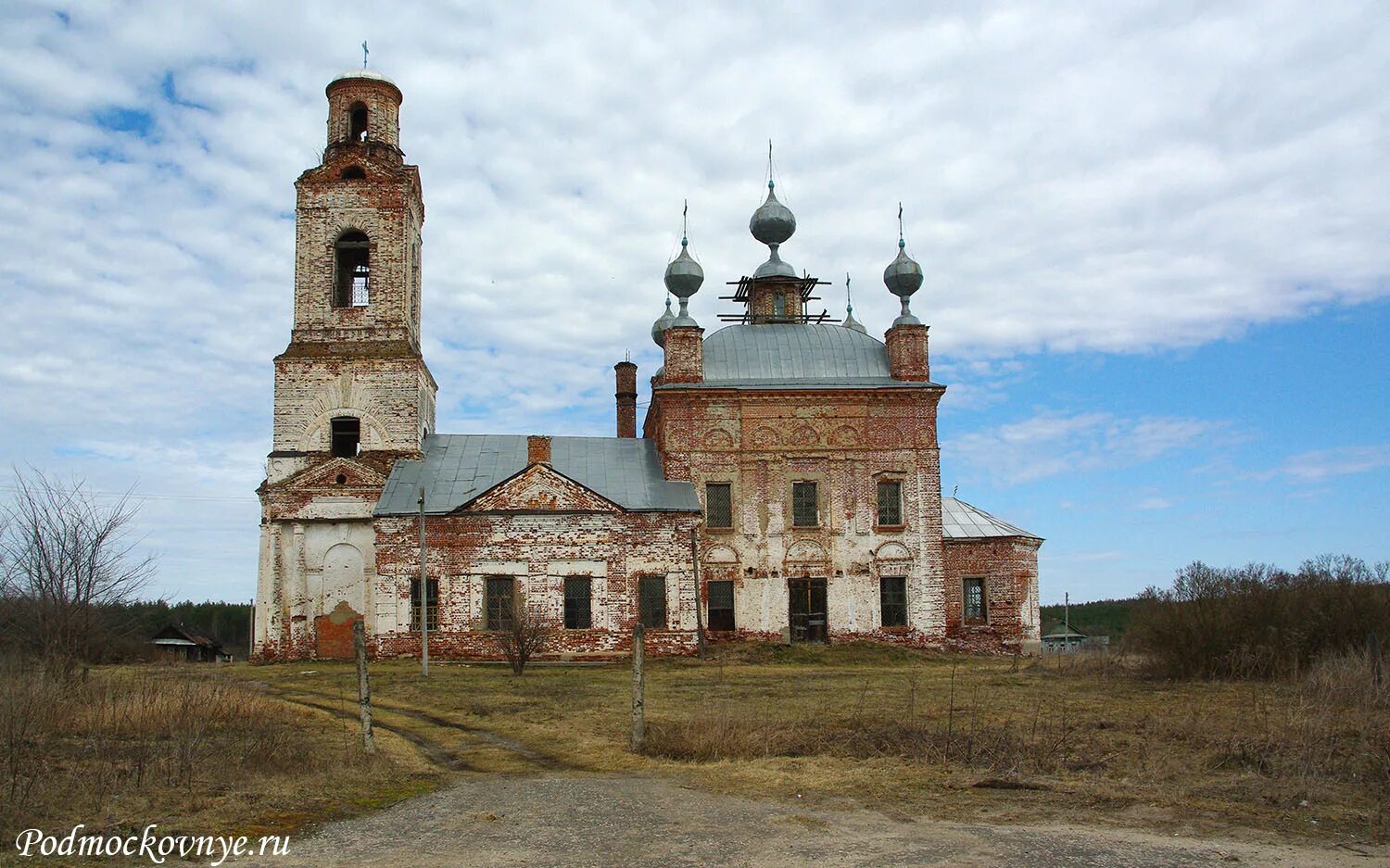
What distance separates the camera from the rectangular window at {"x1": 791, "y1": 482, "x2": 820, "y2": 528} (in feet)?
94.3

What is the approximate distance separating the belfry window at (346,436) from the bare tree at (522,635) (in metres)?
5.78

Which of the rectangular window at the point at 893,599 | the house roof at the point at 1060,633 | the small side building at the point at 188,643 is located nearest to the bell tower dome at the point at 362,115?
the rectangular window at the point at 893,599

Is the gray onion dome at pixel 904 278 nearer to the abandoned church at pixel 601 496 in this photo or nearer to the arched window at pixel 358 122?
the abandoned church at pixel 601 496

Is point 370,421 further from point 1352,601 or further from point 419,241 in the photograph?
point 1352,601

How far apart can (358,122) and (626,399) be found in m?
11.1

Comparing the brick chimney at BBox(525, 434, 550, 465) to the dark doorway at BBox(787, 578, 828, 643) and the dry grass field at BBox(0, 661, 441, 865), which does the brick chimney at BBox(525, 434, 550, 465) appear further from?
the dry grass field at BBox(0, 661, 441, 865)

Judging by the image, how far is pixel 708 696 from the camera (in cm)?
1697

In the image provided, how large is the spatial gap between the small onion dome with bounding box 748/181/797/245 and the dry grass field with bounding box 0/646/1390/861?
736 inches

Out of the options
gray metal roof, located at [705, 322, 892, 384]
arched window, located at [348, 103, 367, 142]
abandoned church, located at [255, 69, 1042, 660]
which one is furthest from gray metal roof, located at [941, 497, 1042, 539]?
arched window, located at [348, 103, 367, 142]

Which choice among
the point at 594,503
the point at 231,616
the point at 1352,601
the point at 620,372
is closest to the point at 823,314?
the point at 620,372

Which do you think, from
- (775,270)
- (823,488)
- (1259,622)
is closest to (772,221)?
(775,270)

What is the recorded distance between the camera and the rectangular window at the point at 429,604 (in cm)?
2595

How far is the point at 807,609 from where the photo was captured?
93.0 feet

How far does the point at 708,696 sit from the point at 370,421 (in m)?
14.0
